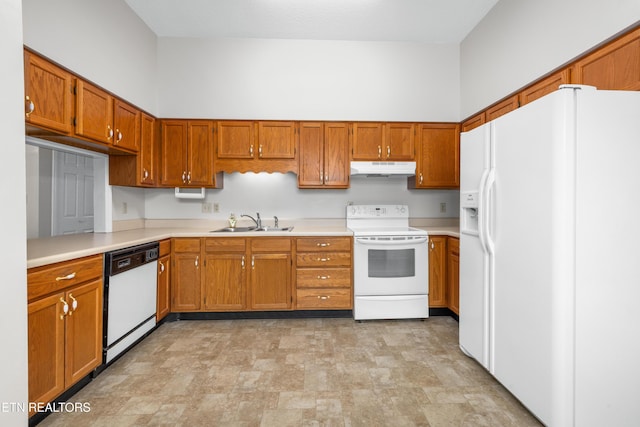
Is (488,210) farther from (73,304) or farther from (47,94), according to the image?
(47,94)

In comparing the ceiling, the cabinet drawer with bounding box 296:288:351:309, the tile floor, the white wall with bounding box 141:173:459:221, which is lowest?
the tile floor

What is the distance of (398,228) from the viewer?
3869mm

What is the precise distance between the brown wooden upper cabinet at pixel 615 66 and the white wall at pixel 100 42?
348cm

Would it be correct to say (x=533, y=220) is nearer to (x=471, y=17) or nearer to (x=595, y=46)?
(x=595, y=46)

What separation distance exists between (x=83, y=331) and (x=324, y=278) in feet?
6.67

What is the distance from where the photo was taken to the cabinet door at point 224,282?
3361mm

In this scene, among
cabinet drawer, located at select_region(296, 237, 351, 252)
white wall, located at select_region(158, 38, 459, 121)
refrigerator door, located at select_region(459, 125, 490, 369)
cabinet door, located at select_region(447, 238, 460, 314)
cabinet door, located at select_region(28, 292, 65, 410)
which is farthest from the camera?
white wall, located at select_region(158, 38, 459, 121)

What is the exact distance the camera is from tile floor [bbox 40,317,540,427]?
Result: 1854 mm

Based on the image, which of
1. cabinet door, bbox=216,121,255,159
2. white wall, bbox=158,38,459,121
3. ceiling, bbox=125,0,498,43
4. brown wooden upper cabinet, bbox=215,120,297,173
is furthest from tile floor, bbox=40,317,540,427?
ceiling, bbox=125,0,498,43

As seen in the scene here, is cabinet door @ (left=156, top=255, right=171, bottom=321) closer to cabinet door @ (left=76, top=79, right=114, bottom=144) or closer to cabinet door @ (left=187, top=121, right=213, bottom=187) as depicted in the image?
cabinet door @ (left=187, top=121, right=213, bottom=187)

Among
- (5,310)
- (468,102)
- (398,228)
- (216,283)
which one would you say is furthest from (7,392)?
(468,102)

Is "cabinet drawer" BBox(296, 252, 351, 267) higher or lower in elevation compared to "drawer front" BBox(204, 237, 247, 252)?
lower

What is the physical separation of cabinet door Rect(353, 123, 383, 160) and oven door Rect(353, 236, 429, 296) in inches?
37.8

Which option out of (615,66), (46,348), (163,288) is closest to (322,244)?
(163,288)
